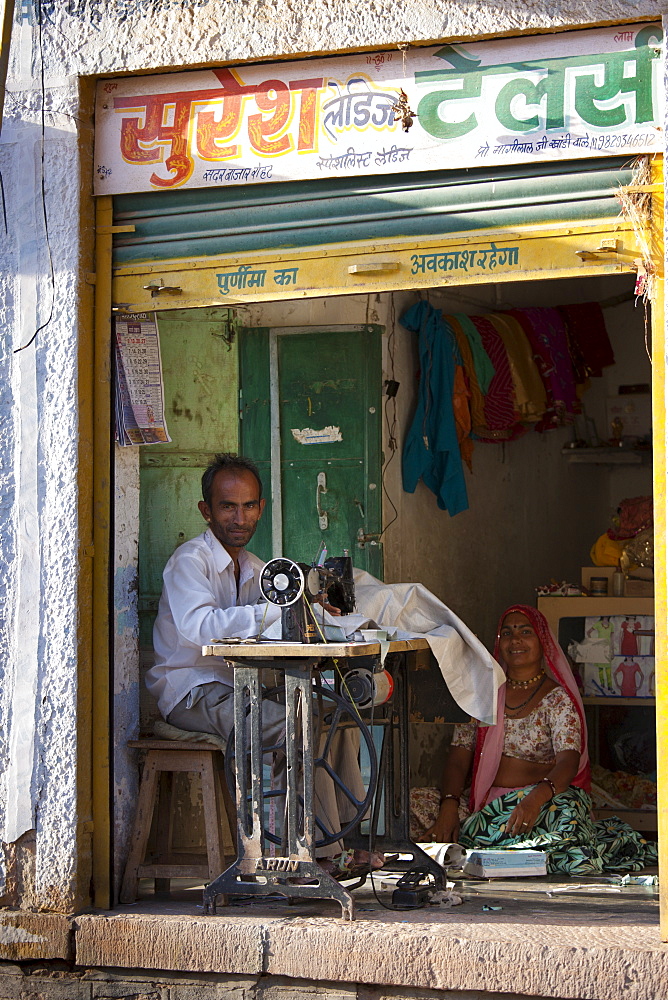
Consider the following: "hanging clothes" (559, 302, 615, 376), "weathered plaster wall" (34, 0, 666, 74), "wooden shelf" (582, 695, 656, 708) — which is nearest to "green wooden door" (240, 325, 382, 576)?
"wooden shelf" (582, 695, 656, 708)

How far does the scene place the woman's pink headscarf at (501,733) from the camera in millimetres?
5977

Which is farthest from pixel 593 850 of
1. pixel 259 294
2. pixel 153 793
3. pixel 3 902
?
pixel 259 294

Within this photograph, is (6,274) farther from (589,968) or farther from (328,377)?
(589,968)

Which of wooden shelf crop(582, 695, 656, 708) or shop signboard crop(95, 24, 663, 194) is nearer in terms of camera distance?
shop signboard crop(95, 24, 663, 194)

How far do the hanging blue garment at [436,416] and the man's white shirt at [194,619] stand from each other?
2.09 metres

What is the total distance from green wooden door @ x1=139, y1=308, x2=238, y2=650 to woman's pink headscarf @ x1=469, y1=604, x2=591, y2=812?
5.91 feet

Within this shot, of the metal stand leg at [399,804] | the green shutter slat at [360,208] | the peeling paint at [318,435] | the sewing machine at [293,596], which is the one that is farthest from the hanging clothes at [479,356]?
the sewing machine at [293,596]

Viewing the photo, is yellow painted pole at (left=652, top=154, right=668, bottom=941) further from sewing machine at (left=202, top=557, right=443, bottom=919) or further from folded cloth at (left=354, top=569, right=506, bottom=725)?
folded cloth at (left=354, top=569, right=506, bottom=725)

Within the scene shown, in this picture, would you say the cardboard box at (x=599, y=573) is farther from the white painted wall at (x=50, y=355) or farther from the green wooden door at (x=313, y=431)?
the white painted wall at (x=50, y=355)

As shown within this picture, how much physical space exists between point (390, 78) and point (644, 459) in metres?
5.81

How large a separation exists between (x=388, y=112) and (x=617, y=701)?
3.76m

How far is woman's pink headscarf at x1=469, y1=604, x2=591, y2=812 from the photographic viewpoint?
5977 millimetres

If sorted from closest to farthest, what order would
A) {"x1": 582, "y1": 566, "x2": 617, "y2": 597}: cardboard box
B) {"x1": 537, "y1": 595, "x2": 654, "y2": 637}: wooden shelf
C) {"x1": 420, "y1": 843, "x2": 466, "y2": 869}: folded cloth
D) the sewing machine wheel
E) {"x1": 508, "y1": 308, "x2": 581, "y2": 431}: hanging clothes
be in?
the sewing machine wheel
{"x1": 420, "y1": 843, "x2": 466, "y2": 869}: folded cloth
{"x1": 537, "y1": 595, "x2": 654, "y2": 637}: wooden shelf
{"x1": 582, "y1": 566, "x2": 617, "y2": 597}: cardboard box
{"x1": 508, "y1": 308, "x2": 581, "y2": 431}: hanging clothes

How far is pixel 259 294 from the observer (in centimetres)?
461
